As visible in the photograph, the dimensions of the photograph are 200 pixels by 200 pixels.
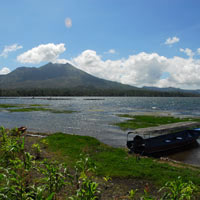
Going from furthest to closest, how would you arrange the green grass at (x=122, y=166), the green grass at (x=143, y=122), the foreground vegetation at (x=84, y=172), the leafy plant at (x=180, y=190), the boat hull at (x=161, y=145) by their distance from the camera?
the green grass at (x=143, y=122)
the boat hull at (x=161, y=145)
the green grass at (x=122, y=166)
the foreground vegetation at (x=84, y=172)
the leafy plant at (x=180, y=190)

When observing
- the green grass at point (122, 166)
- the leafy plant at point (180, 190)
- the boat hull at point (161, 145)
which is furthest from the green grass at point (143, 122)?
the leafy plant at point (180, 190)

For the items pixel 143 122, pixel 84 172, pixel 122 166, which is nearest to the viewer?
pixel 84 172

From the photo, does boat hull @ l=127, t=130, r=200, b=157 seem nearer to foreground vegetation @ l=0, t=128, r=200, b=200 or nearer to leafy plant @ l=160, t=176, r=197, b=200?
foreground vegetation @ l=0, t=128, r=200, b=200

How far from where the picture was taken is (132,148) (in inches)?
774

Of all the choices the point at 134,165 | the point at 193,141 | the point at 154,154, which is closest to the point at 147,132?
the point at 154,154

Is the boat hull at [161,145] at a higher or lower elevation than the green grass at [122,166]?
lower

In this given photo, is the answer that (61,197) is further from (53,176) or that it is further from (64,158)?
(64,158)

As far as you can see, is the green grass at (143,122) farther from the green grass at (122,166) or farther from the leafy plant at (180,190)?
the leafy plant at (180,190)

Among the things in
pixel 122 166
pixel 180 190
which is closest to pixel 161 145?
pixel 122 166

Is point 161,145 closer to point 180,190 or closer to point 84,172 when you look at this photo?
point 84,172

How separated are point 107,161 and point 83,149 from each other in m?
3.94

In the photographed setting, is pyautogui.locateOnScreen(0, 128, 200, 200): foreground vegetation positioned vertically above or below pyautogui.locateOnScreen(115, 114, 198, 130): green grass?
above

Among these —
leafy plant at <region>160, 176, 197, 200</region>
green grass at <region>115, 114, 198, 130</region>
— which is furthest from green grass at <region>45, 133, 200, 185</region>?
green grass at <region>115, 114, 198, 130</region>

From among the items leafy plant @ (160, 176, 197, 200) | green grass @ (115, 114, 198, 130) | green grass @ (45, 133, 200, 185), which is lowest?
green grass @ (115, 114, 198, 130)
